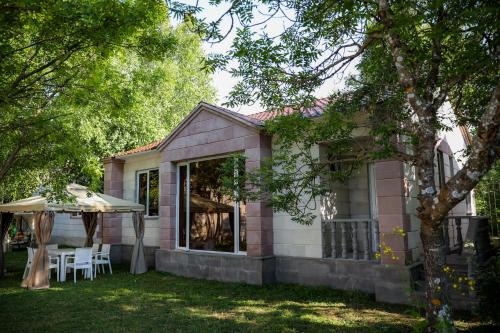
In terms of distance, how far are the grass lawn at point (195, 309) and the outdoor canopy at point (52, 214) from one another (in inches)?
19.1

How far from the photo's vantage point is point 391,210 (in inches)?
280

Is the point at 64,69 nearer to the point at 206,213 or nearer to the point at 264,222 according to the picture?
the point at 206,213

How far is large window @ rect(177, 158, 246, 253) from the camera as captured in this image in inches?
373

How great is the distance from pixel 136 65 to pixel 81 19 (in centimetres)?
1648

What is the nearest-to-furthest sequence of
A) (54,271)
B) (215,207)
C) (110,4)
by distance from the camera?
1. (110,4)
2. (215,207)
3. (54,271)

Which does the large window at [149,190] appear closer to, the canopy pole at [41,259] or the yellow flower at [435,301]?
the canopy pole at [41,259]

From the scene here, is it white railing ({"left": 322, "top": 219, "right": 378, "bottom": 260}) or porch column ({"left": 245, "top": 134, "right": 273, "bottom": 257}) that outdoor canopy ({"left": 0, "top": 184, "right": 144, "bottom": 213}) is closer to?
porch column ({"left": 245, "top": 134, "right": 273, "bottom": 257})

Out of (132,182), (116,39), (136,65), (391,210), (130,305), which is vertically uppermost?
(136,65)

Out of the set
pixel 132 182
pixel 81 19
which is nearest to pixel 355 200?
pixel 81 19

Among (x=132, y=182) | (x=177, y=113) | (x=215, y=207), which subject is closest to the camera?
(x=215, y=207)

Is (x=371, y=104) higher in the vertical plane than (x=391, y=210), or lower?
higher

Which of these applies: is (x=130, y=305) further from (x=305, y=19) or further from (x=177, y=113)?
(x=177, y=113)

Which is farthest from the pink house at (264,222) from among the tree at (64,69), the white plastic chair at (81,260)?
the tree at (64,69)

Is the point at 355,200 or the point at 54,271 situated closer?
the point at 355,200
